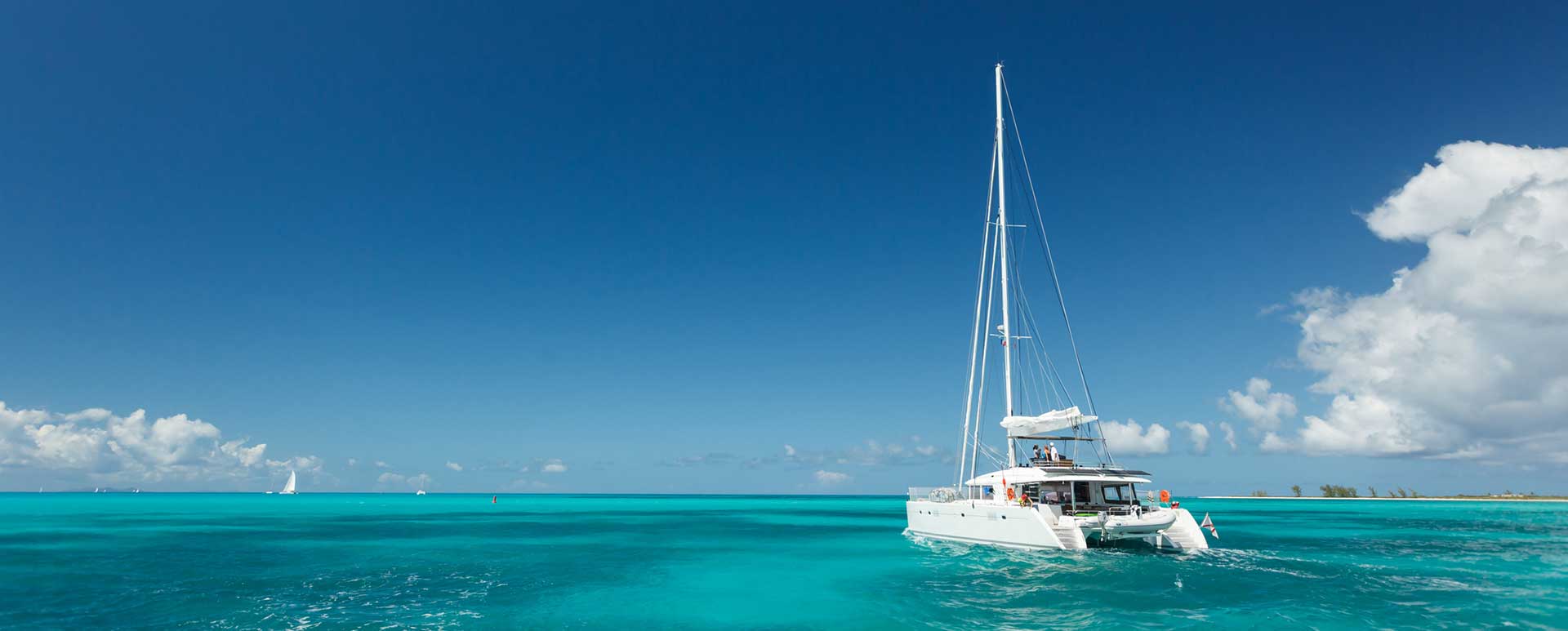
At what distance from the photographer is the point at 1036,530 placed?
3172cm

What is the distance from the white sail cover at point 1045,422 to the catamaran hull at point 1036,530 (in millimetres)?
4954

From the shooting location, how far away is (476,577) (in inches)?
1182

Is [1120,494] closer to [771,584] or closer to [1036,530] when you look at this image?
[1036,530]

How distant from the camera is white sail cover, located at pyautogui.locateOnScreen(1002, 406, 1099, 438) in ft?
121

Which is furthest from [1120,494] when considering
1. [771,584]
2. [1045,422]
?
[771,584]

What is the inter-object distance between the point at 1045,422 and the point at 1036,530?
7510 millimetres

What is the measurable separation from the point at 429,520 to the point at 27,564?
46.0 metres

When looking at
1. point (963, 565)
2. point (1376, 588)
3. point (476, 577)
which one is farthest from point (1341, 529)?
point (476, 577)

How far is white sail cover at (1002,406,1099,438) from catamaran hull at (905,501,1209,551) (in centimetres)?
495

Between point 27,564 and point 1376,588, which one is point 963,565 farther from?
point 27,564

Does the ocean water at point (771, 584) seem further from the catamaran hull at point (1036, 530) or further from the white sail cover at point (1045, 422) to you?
the white sail cover at point (1045, 422)

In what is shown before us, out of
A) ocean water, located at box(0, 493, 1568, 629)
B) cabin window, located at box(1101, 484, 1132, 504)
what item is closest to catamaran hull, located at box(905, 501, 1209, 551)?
ocean water, located at box(0, 493, 1568, 629)

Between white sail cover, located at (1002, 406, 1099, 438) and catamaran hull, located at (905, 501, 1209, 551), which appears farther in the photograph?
white sail cover, located at (1002, 406, 1099, 438)

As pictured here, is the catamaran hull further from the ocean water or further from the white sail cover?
the white sail cover
